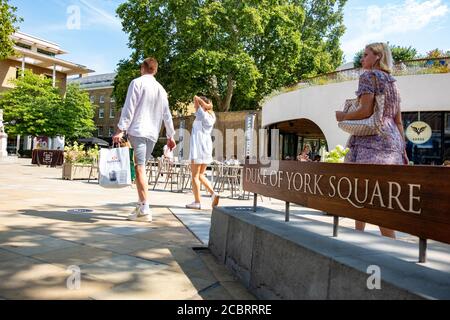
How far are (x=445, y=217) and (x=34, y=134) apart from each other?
1636 inches

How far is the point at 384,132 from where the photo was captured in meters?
3.04

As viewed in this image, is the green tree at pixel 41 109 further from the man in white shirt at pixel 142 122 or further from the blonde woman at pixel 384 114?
the blonde woman at pixel 384 114

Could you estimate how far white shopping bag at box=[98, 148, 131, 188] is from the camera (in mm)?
4746

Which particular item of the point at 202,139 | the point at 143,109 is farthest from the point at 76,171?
the point at 143,109

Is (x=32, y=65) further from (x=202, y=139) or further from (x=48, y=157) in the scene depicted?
(x=202, y=139)

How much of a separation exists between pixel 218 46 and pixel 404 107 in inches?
597

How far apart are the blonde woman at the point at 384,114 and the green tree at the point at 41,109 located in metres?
38.6

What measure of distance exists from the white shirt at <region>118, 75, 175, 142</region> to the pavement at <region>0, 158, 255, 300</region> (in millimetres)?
1098

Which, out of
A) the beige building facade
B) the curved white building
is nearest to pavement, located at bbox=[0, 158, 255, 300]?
the curved white building

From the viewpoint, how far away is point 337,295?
1818 millimetres

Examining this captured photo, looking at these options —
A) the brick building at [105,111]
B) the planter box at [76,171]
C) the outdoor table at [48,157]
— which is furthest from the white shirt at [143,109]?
the brick building at [105,111]

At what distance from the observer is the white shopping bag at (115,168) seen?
475 centimetres

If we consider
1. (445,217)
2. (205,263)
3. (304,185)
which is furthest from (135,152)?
(445,217)
